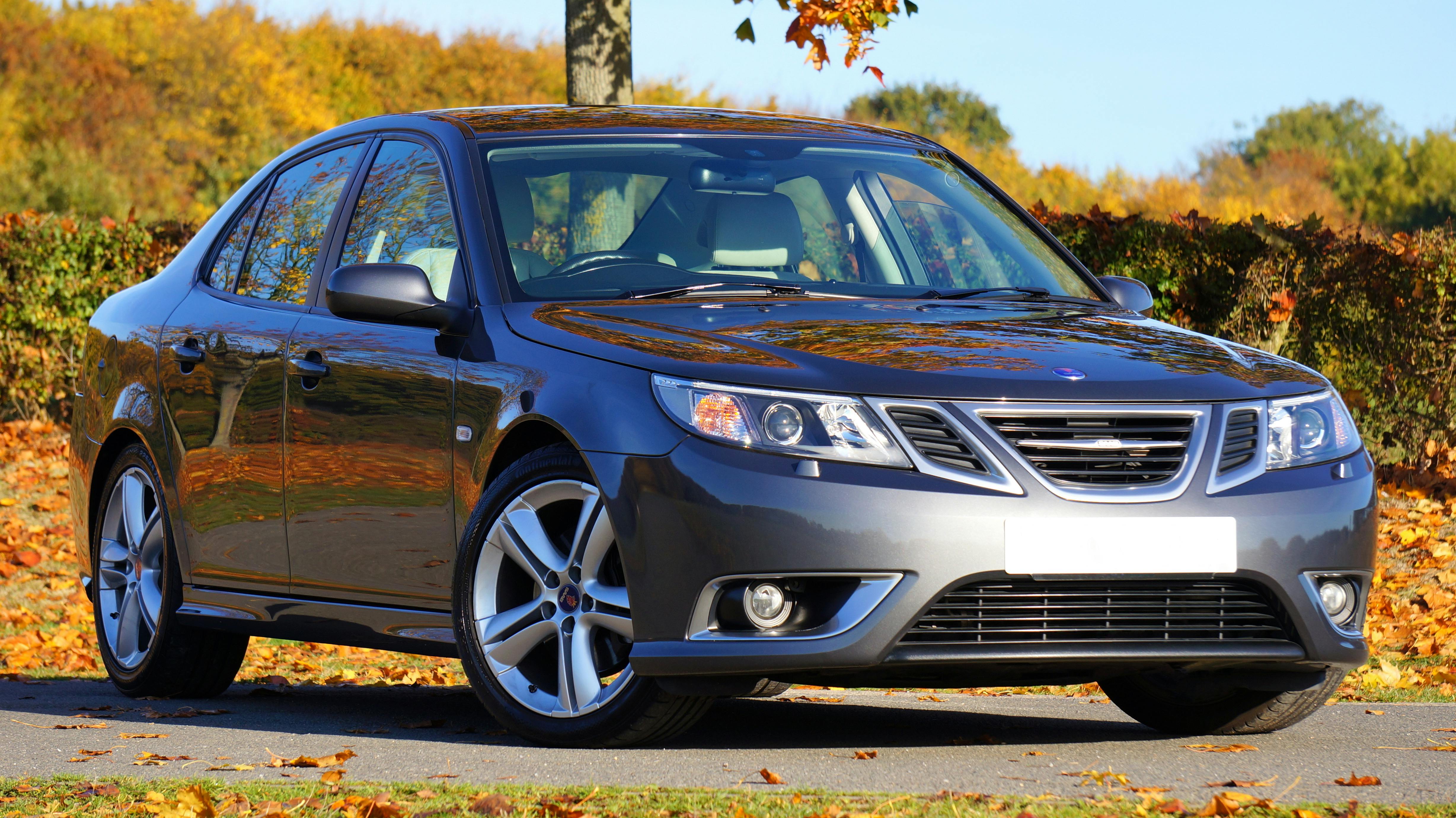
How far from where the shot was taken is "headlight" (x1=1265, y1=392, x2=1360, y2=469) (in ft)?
16.4

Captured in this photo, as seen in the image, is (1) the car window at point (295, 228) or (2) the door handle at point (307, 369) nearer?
(2) the door handle at point (307, 369)

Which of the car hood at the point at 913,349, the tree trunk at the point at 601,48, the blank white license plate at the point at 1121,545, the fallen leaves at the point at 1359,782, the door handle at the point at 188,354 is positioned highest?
the tree trunk at the point at 601,48

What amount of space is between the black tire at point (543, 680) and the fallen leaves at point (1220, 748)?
1.36 meters

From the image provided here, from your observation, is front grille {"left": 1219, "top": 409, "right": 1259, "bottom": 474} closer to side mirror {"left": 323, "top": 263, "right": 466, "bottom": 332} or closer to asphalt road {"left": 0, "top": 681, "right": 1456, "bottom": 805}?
asphalt road {"left": 0, "top": 681, "right": 1456, "bottom": 805}

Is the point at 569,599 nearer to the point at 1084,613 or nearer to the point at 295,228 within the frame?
the point at 1084,613

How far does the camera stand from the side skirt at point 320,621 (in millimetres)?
5648

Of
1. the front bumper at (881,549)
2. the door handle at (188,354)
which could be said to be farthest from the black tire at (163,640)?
the front bumper at (881,549)

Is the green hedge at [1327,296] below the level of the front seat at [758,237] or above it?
below

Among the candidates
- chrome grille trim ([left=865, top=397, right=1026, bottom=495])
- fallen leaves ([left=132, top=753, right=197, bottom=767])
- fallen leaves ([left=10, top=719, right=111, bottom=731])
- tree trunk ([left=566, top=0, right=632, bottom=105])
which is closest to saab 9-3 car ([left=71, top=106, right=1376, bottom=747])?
chrome grille trim ([left=865, top=397, right=1026, bottom=495])

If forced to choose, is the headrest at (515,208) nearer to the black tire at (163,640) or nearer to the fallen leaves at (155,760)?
the fallen leaves at (155,760)

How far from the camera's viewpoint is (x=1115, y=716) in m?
6.47

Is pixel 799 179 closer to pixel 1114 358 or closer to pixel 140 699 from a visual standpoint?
pixel 1114 358

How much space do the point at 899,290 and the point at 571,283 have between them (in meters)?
0.96

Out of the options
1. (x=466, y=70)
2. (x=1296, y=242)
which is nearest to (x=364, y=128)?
(x=1296, y=242)
